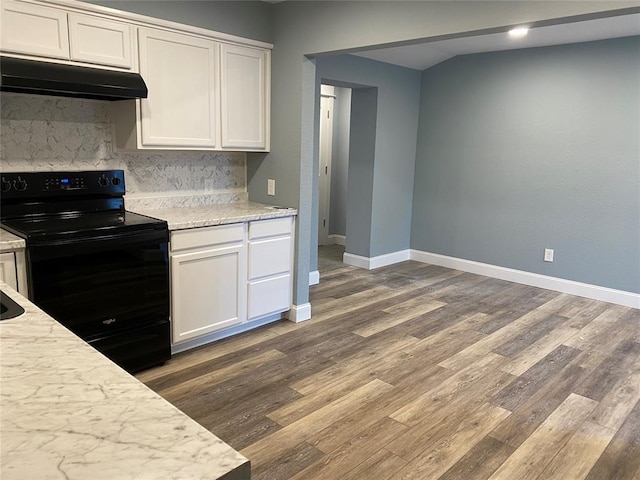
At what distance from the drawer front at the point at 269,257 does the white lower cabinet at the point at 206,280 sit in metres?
0.09

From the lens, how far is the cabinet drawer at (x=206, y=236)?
2.93 metres

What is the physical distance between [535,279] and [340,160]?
2942 mm

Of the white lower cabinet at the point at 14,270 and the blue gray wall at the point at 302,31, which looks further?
the blue gray wall at the point at 302,31

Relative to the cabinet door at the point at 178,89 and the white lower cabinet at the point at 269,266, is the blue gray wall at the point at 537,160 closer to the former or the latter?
the white lower cabinet at the point at 269,266

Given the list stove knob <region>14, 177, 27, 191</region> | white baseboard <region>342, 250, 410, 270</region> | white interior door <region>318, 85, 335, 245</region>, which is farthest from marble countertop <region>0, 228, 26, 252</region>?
white interior door <region>318, 85, 335, 245</region>

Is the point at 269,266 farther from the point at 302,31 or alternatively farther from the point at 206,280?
the point at 302,31

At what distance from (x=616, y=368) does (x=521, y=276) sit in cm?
198

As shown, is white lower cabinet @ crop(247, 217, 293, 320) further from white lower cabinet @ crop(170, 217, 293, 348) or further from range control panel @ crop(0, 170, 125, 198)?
range control panel @ crop(0, 170, 125, 198)

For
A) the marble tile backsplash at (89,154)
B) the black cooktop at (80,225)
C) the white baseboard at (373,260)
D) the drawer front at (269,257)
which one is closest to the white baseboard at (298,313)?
the drawer front at (269,257)

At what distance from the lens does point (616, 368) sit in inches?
124

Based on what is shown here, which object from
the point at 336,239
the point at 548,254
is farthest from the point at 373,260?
the point at 548,254

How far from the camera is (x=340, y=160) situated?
6551mm

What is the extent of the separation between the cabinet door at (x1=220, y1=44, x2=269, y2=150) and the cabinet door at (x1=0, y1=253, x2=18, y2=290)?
5.16 feet

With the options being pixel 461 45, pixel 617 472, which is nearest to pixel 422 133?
pixel 461 45
